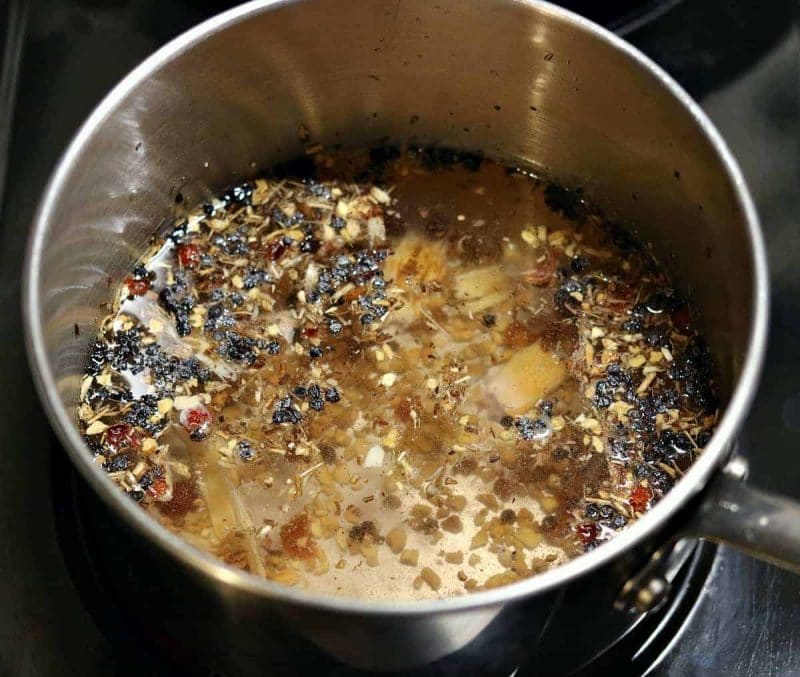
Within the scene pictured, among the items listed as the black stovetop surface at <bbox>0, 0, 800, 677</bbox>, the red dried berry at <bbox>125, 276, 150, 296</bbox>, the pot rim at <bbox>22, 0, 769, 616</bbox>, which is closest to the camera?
the pot rim at <bbox>22, 0, 769, 616</bbox>

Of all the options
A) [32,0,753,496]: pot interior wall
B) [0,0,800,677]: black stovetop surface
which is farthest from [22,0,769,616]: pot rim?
[0,0,800,677]: black stovetop surface

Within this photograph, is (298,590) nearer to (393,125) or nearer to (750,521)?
(750,521)

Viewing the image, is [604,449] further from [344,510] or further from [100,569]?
[100,569]

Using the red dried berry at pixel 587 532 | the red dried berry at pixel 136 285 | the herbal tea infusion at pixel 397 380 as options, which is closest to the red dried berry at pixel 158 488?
the herbal tea infusion at pixel 397 380

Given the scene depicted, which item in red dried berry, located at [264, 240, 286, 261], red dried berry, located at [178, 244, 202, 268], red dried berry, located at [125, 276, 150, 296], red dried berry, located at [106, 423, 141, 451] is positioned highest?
red dried berry, located at [264, 240, 286, 261]

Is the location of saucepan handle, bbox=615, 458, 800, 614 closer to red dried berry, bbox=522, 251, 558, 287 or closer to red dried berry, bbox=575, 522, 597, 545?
red dried berry, bbox=575, 522, 597, 545

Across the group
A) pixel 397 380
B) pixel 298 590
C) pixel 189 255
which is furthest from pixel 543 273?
pixel 298 590
